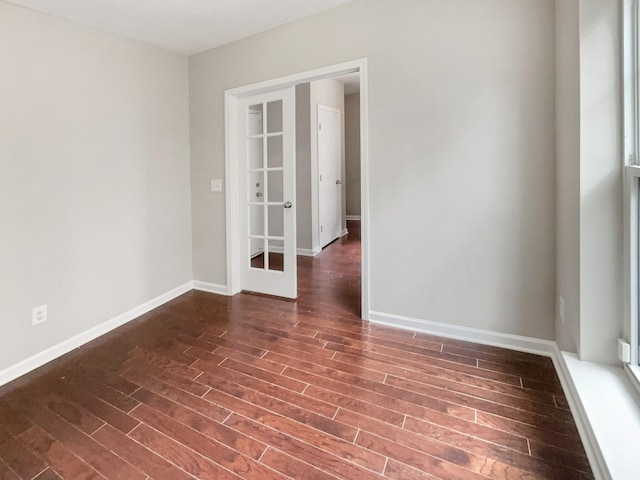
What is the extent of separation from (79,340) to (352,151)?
6.38 metres

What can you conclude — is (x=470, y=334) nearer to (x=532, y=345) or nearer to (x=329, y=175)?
(x=532, y=345)

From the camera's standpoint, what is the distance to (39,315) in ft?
7.47

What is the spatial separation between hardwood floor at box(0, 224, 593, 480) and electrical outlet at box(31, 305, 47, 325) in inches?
12.2

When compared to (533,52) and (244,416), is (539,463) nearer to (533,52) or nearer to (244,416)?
(244,416)

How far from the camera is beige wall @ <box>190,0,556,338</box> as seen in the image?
209 cm

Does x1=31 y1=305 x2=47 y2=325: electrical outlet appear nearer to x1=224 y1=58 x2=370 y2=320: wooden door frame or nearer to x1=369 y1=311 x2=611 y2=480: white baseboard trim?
x1=224 y1=58 x2=370 y2=320: wooden door frame

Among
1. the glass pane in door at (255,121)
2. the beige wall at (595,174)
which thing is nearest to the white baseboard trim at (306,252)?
the glass pane in door at (255,121)

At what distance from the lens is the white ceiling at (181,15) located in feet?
7.60

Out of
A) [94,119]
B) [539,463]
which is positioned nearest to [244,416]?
[539,463]

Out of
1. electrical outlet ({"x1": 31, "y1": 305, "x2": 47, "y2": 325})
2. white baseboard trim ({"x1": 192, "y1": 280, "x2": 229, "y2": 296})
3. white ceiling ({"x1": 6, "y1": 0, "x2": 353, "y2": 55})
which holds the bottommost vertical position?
white baseboard trim ({"x1": 192, "y1": 280, "x2": 229, "y2": 296})

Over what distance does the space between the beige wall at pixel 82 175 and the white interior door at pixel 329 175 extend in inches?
94.6

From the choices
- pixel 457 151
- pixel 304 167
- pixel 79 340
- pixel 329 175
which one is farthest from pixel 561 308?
pixel 329 175

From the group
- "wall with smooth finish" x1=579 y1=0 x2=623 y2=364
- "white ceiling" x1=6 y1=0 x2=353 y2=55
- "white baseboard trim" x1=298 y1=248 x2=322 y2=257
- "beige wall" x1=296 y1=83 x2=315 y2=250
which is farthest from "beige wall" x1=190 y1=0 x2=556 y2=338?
"white baseboard trim" x1=298 y1=248 x2=322 y2=257

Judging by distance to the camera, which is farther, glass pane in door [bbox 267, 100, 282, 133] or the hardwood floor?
glass pane in door [bbox 267, 100, 282, 133]
